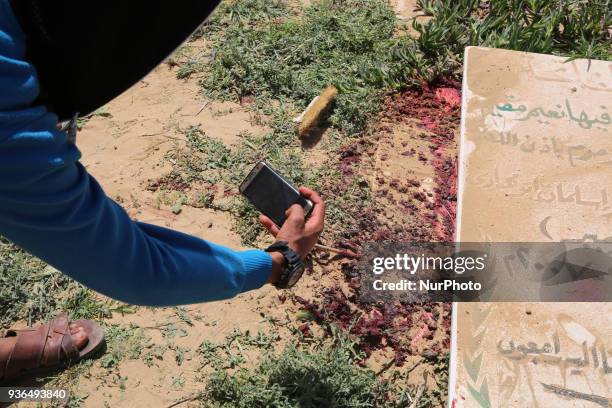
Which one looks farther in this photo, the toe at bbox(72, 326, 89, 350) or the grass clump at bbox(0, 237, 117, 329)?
the grass clump at bbox(0, 237, 117, 329)

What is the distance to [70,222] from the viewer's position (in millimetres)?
1075

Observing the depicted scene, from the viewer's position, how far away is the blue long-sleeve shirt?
0.96 metres

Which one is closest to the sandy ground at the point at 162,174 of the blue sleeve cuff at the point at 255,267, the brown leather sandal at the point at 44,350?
the brown leather sandal at the point at 44,350

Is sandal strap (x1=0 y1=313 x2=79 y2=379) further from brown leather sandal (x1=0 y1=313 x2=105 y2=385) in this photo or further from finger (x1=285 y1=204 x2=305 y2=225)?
finger (x1=285 y1=204 x2=305 y2=225)

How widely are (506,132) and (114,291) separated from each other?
1.57 m

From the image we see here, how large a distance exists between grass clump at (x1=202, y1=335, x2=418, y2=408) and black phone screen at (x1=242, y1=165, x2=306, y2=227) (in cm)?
54

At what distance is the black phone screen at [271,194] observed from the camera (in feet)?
7.07

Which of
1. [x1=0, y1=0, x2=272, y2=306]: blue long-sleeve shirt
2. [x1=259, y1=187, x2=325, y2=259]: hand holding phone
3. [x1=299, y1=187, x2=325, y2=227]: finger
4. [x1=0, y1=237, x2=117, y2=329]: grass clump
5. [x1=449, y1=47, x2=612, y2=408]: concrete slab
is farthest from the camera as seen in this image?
[x1=0, y1=237, x2=117, y2=329]: grass clump

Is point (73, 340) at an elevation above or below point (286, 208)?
below

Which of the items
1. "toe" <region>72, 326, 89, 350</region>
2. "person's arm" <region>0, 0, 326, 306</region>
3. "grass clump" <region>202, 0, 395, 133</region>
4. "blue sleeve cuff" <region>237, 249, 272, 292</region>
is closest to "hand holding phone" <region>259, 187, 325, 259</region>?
"blue sleeve cuff" <region>237, 249, 272, 292</region>

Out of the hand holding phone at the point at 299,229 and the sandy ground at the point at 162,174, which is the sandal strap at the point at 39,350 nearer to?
the sandy ground at the point at 162,174

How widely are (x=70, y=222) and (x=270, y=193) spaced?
3.87ft

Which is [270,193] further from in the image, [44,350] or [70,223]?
[70,223]

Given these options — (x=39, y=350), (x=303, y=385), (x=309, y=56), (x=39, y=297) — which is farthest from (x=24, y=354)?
(x=309, y=56)
